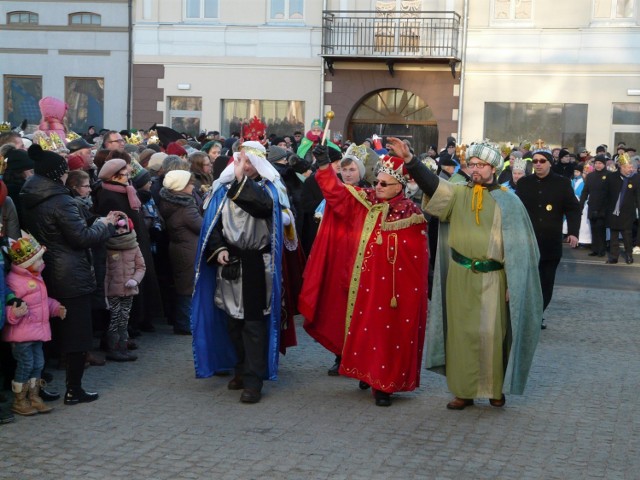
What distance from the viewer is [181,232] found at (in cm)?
980

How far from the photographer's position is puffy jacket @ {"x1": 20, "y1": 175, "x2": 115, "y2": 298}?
711 cm

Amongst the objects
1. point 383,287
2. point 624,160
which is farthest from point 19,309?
point 624,160

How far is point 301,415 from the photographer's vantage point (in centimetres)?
716

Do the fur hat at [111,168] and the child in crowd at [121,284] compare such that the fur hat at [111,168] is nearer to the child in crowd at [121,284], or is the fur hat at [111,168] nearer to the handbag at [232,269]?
the child in crowd at [121,284]

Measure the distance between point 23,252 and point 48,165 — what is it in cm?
69

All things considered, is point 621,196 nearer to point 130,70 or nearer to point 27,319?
point 27,319

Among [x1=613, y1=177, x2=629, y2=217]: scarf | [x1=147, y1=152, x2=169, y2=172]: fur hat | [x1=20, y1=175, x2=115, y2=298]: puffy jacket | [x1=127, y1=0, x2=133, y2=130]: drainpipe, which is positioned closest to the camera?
[x1=20, y1=175, x2=115, y2=298]: puffy jacket

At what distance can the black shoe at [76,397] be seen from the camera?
23.7 feet

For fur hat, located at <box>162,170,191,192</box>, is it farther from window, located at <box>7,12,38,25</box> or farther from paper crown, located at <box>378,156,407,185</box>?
window, located at <box>7,12,38,25</box>

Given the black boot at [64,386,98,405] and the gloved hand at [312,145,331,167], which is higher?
the gloved hand at [312,145,331,167]

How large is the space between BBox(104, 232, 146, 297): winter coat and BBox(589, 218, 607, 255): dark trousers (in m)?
11.9

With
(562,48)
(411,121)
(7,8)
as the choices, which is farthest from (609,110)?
(7,8)

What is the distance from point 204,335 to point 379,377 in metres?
1.42

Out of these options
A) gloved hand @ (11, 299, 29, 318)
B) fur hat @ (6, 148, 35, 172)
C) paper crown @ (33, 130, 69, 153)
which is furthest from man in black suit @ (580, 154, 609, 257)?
gloved hand @ (11, 299, 29, 318)
